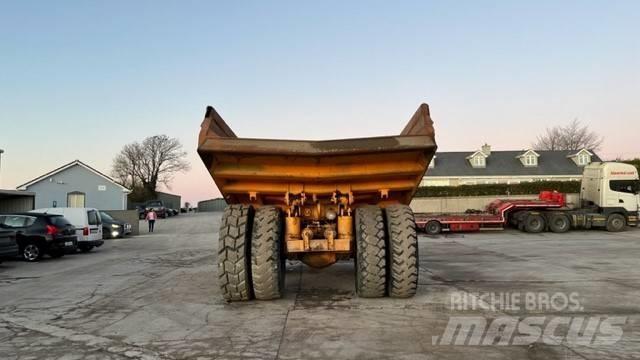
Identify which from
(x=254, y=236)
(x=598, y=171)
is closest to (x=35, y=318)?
(x=254, y=236)

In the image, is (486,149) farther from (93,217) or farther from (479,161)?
(93,217)

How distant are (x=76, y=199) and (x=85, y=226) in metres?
27.3

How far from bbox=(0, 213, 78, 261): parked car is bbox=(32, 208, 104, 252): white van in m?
1.94

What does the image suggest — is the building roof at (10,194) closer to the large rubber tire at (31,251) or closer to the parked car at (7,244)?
the large rubber tire at (31,251)

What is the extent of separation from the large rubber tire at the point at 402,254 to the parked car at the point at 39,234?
1227 cm

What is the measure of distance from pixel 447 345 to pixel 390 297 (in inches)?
85.4

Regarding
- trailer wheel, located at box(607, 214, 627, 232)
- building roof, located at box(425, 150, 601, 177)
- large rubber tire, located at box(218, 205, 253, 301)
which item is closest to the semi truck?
trailer wheel, located at box(607, 214, 627, 232)

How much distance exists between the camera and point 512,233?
2417cm

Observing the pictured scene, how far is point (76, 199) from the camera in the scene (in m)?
41.5

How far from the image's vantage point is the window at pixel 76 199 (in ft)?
136

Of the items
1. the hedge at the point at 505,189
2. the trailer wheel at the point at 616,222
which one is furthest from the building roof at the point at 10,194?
the trailer wheel at the point at 616,222

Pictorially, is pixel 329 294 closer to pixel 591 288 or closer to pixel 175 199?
pixel 591 288

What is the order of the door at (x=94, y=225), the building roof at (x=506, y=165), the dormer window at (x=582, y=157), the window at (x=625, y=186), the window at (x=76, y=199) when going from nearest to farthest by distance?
the door at (x=94, y=225), the window at (x=625, y=186), the window at (x=76, y=199), the building roof at (x=506, y=165), the dormer window at (x=582, y=157)

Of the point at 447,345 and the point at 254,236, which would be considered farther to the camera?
the point at 254,236
